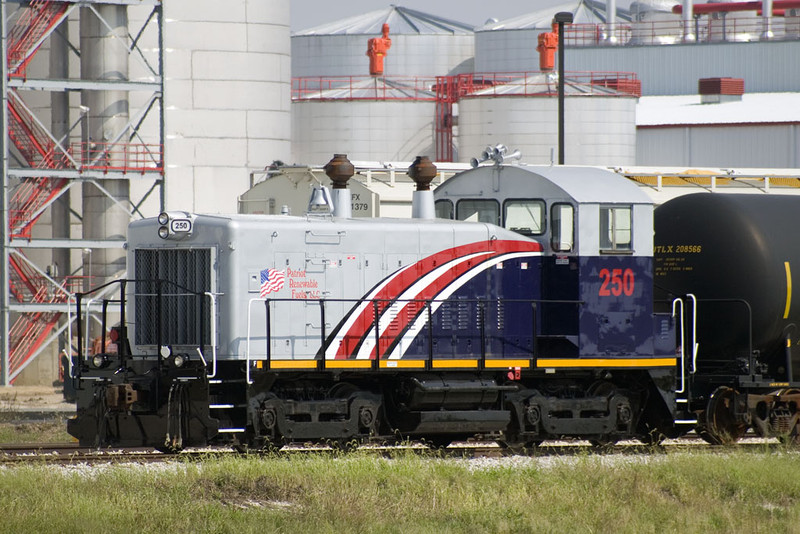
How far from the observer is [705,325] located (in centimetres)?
1716

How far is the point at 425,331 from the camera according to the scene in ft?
50.9

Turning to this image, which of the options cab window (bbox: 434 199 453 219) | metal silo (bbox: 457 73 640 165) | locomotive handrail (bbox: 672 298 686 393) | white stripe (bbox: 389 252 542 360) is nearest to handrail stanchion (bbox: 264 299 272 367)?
white stripe (bbox: 389 252 542 360)

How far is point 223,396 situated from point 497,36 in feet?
155

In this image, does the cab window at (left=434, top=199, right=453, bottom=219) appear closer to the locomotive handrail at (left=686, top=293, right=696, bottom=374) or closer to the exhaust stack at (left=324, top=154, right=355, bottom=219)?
the exhaust stack at (left=324, top=154, right=355, bottom=219)

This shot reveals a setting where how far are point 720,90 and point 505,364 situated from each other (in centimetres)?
4305

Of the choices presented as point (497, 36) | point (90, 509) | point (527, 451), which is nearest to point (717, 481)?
point (527, 451)

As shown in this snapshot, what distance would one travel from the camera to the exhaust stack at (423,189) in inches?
645

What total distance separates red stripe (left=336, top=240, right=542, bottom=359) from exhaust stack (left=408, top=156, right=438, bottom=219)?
84 cm

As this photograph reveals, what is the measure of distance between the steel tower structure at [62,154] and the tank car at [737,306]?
1622cm

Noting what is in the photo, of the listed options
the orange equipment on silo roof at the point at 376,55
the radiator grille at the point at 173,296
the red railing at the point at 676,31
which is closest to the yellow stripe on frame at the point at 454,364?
the radiator grille at the point at 173,296

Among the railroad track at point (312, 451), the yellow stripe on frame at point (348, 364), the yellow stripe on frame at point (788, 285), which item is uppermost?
the yellow stripe on frame at point (788, 285)

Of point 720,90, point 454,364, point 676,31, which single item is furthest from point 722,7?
point 454,364

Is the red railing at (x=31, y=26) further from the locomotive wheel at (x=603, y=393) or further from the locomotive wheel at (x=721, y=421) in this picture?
the locomotive wheel at (x=721, y=421)

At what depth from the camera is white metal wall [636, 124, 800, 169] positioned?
5138 centimetres
